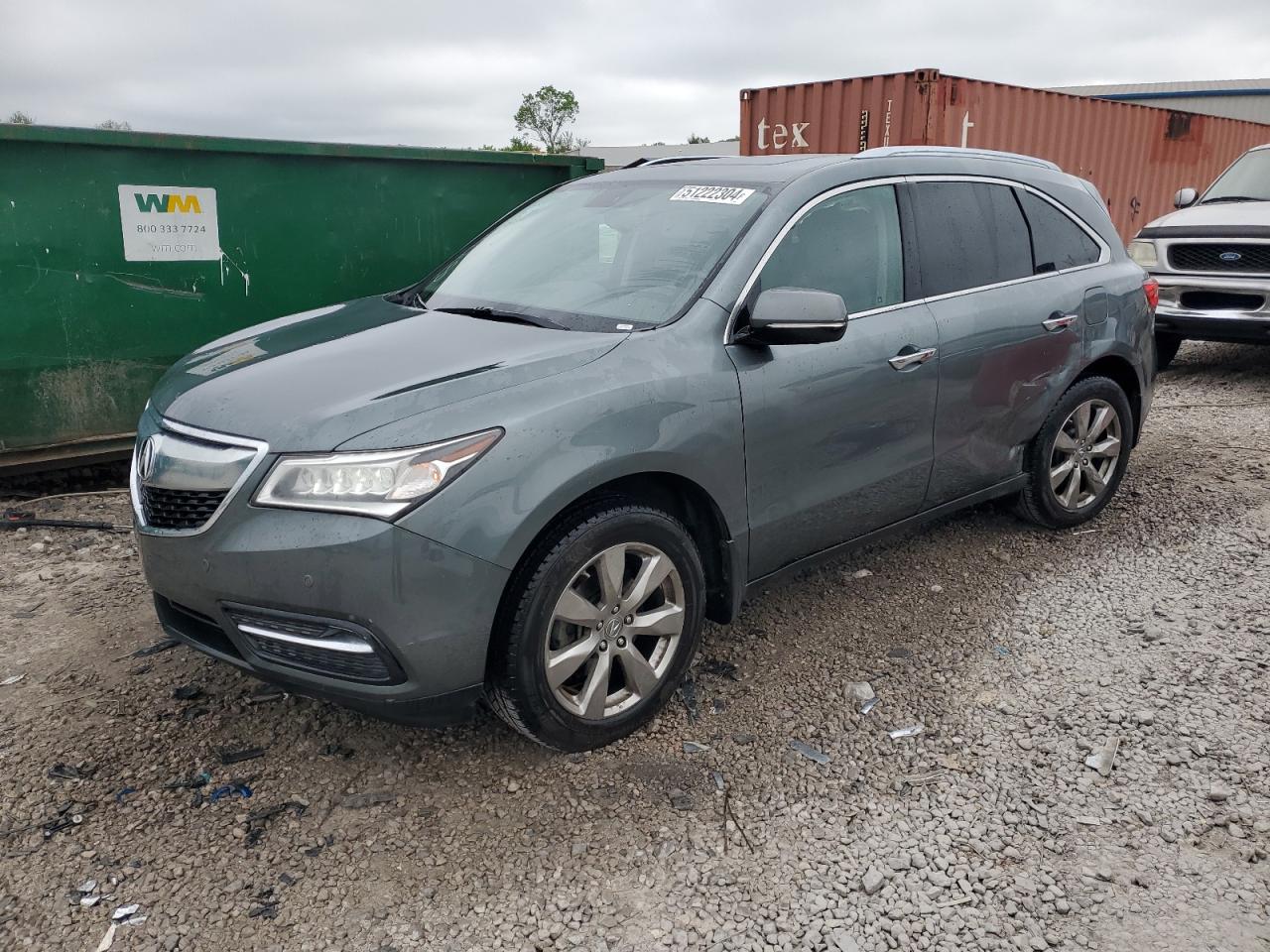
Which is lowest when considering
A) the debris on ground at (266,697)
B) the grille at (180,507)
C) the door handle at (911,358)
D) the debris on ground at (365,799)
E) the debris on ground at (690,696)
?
the debris on ground at (365,799)

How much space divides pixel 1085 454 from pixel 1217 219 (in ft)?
14.5

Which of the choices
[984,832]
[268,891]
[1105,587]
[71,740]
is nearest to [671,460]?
[984,832]

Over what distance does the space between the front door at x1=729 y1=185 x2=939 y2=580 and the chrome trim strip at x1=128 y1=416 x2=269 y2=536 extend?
1.40 metres

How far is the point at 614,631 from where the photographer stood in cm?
286

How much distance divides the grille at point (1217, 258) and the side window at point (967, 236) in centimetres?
427

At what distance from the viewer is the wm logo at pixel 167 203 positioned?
5.11m

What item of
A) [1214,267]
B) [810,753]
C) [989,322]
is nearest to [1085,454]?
[989,322]

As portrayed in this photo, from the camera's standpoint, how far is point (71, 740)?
304cm

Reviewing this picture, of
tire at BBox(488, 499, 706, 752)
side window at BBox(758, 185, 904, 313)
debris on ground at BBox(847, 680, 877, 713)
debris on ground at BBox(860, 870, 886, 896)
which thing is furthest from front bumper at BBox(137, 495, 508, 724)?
side window at BBox(758, 185, 904, 313)

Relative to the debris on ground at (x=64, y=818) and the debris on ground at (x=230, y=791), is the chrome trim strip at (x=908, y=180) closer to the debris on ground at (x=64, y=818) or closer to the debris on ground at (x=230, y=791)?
the debris on ground at (x=230, y=791)

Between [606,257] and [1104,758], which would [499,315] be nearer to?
[606,257]

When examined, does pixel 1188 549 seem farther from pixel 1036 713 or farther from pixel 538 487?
pixel 538 487

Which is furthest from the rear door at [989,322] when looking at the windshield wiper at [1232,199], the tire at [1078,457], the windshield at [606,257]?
the windshield wiper at [1232,199]

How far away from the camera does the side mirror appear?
298 cm
